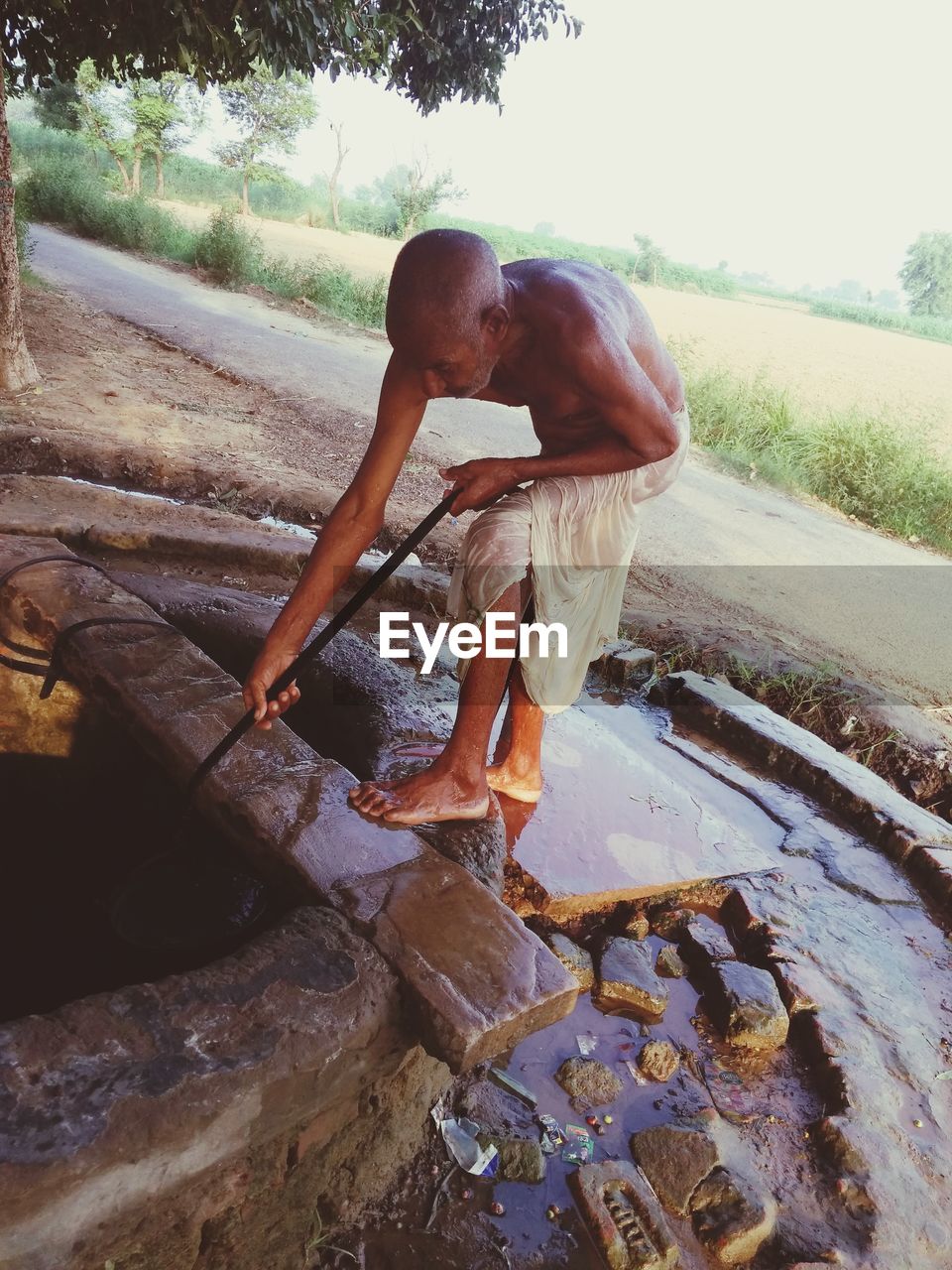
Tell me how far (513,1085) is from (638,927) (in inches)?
23.0

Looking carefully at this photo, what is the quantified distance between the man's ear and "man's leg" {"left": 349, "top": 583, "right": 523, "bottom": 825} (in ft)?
1.88

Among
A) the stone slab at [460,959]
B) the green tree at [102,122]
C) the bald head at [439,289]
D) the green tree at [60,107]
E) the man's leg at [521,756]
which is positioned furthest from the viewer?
the green tree at [102,122]

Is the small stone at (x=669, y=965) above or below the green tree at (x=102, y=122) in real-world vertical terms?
below

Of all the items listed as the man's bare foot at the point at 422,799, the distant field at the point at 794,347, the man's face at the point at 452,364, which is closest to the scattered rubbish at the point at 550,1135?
the man's bare foot at the point at 422,799

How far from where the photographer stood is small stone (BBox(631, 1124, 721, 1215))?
1553mm

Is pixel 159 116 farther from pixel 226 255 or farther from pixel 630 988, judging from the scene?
pixel 630 988

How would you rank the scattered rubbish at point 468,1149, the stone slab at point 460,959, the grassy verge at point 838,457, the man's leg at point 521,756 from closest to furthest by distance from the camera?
the stone slab at point 460,959 → the scattered rubbish at point 468,1149 → the man's leg at point 521,756 → the grassy verge at point 838,457

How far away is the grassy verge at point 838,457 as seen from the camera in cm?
759

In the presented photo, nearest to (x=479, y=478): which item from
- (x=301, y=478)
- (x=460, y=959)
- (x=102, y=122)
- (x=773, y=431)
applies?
(x=460, y=959)

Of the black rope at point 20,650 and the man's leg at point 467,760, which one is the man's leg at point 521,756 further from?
the black rope at point 20,650

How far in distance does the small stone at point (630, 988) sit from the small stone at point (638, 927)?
123mm

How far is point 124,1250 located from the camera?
110 centimetres

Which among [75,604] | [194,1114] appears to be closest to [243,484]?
[75,604]

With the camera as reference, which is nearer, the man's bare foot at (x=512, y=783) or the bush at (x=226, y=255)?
the man's bare foot at (x=512, y=783)
